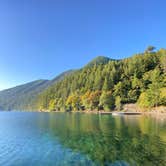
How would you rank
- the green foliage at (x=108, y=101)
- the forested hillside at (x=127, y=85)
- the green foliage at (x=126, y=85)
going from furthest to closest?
1. the green foliage at (x=108, y=101)
2. the green foliage at (x=126, y=85)
3. the forested hillside at (x=127, y=85)

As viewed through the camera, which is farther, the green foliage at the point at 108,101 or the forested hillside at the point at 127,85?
the green foliage at the point at 108,101

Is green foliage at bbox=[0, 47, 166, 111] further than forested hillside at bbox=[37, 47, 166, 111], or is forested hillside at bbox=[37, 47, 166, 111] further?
green foliage at bbox=[0, 47, 166, 111]

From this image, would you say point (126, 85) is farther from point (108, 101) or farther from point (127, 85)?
point (108, 101)

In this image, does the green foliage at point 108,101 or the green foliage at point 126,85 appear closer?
the green foliage at point 126,85

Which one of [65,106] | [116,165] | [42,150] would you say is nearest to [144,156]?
[116,165]

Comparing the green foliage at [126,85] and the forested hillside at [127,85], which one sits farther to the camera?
the green foliage at [126,85]

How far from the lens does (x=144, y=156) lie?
1556 centimetres

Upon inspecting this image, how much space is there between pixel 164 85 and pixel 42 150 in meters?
74.8

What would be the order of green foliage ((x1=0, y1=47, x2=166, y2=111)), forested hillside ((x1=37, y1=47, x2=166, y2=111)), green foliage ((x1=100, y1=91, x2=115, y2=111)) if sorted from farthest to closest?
green foliage ((x1=100, y1=91, x2=115, y2=111)) < green foliage ((x1=0, y1=47, x2=166, y2=111)) < forested hillside ((x1=37, y1=47, x2=166, y2=111))

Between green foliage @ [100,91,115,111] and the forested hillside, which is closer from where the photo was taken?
the forested hillside

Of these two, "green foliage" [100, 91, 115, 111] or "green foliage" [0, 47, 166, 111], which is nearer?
"green foliage" [0, 47, 166, 111]

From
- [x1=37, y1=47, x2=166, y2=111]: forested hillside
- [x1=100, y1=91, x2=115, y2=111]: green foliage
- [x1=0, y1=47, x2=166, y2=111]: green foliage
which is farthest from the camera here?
[x1=100, y1=91, x2=115, y2=111]: green foliage

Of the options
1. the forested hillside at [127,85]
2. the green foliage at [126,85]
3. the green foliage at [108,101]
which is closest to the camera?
the forested hillside at [127,85]

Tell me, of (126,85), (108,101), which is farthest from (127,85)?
(108,101)
